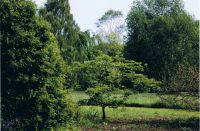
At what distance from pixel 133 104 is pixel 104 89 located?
28.0 ft

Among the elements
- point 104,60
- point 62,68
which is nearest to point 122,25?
point 104,60

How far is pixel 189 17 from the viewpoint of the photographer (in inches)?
1774

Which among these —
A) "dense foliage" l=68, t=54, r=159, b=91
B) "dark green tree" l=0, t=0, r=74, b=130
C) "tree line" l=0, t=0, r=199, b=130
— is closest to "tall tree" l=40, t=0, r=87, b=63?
"tree line" l=0, t=0, r=199, b=130

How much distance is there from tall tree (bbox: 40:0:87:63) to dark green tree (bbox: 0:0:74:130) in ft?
99.2

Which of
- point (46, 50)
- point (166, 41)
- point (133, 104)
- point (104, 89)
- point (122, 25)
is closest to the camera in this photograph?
point (46, 50)

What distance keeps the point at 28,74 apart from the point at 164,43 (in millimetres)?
34858

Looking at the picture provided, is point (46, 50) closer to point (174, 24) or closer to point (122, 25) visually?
point (174, 24)

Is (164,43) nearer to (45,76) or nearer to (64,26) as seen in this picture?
(64,26)

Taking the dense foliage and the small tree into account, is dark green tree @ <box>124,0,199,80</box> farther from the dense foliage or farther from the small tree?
the small tree

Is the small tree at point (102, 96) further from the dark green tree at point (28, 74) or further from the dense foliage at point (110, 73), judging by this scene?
the dark green tree at point (28, 74)

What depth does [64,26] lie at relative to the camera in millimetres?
42094

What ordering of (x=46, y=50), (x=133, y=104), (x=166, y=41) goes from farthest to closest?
(x=166, y=41) → (x=133, y=104) → (x=46, y=50)

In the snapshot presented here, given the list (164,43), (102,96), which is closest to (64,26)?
(164,43)

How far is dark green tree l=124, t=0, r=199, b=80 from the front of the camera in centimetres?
4331
